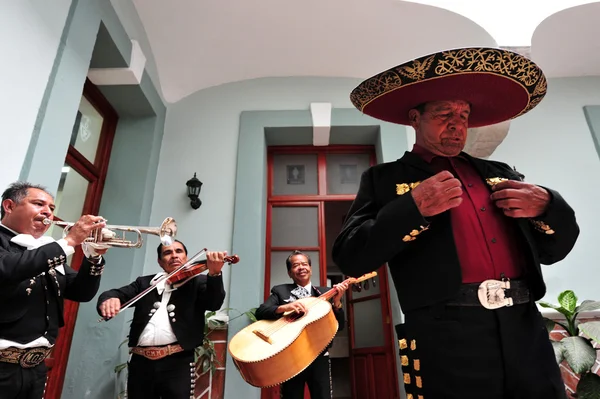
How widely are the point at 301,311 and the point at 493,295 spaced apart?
1459 millimetres

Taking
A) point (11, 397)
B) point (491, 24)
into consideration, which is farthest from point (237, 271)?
point (491, 24)

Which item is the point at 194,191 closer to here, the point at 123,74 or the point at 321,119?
the point at 123,74

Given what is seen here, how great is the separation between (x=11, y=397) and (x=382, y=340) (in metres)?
3.04

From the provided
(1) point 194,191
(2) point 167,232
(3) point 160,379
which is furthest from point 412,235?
(1) point 194,191

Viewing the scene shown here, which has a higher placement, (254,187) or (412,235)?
(254,187)

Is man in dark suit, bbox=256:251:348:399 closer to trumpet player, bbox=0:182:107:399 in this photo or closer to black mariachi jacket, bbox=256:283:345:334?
black mariachi jacket, bbox=256:283:345:334

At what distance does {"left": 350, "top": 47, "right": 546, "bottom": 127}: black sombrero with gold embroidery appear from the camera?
110 cm

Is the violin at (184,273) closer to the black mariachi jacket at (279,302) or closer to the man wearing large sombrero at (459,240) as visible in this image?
the black mariachi jacket at (279,302)

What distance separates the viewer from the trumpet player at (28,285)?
1.44m

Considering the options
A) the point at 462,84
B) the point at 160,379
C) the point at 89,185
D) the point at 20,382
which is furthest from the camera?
the point at 89,185

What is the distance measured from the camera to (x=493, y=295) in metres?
0.97

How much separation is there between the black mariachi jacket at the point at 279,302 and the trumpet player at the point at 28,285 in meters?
1.22

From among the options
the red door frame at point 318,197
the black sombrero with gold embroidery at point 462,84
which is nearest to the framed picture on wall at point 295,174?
the red door frame at point 318,197

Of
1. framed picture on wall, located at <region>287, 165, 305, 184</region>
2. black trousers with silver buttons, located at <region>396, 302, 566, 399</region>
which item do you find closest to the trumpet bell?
black trousers with silver buttons, located at <region>396, 302, 566, 399</region>
